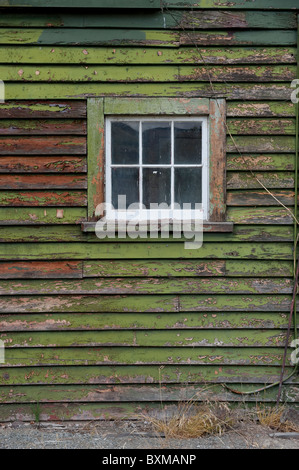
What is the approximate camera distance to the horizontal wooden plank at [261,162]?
351cm

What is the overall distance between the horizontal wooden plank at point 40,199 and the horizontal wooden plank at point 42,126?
49 centimetres

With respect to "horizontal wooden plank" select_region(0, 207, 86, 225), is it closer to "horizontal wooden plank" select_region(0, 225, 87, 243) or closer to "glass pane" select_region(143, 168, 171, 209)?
"horizontal wooden plank" select_region(0, 225, 87, 243)

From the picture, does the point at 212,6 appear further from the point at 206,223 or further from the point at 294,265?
the point at 294,265

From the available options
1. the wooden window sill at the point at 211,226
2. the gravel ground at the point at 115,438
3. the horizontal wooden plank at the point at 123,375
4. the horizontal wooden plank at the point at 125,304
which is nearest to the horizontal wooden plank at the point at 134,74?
the wooden window sill at the point at 211,226

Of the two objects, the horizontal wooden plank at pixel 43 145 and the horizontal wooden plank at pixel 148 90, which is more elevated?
the horizontal wooden plank at pixel 148 90

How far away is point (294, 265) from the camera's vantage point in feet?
11.5

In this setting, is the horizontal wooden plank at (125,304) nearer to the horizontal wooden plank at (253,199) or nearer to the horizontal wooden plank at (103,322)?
the horizontal wooden plank at (103,322)

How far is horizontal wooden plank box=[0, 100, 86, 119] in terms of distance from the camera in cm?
347

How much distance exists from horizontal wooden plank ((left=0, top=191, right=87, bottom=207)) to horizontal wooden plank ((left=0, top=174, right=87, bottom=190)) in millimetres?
49

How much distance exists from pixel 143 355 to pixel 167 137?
1.79 m

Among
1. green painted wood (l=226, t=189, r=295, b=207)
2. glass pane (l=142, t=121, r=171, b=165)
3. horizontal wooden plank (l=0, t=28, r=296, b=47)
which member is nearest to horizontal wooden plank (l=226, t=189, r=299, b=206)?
green painted wood (l=226, t=189, r=295, b=207)
